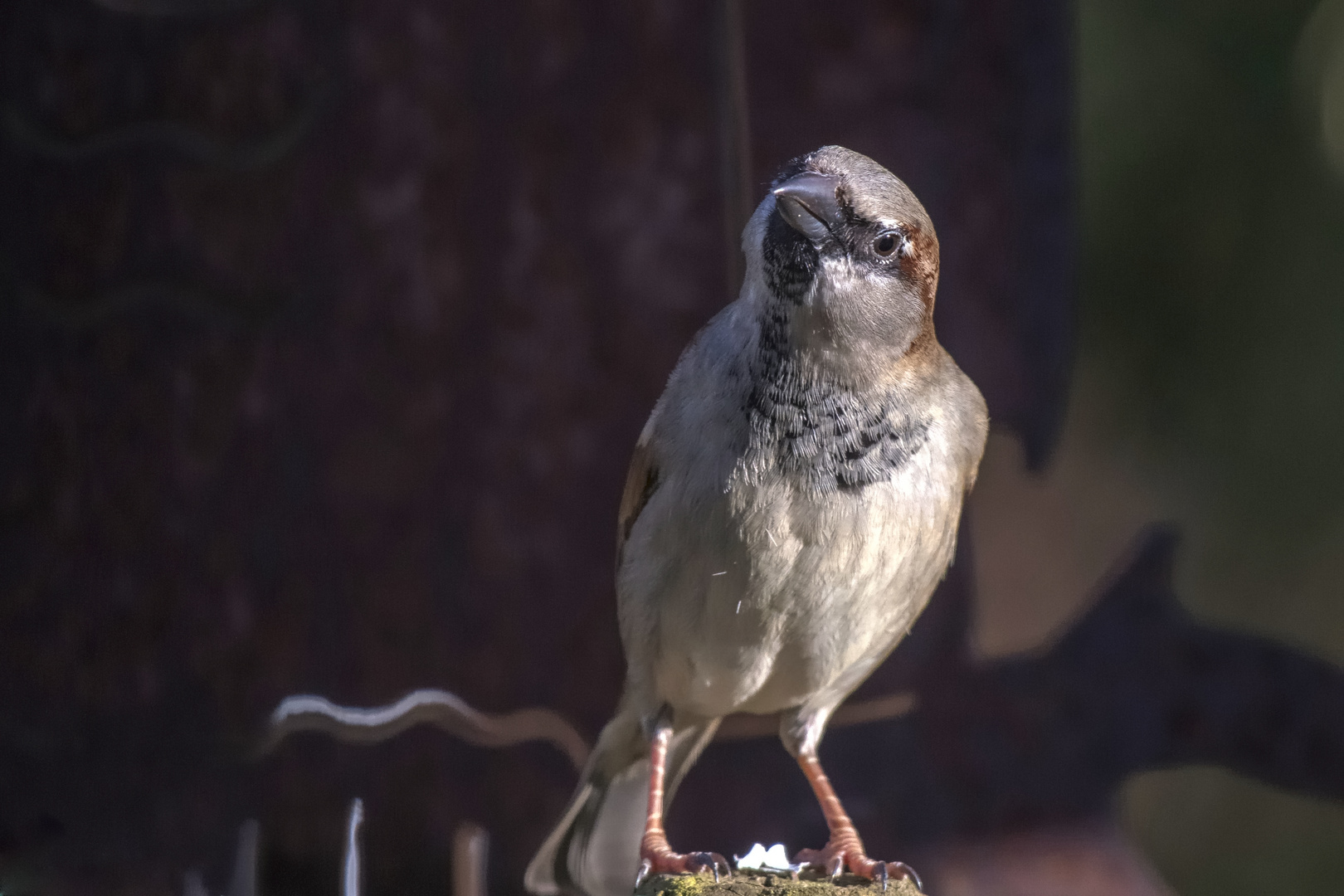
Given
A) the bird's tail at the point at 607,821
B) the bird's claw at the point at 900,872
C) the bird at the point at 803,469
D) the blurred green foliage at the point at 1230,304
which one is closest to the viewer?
the bird at the point at 803,469

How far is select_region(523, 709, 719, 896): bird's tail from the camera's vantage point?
2750 millimetres

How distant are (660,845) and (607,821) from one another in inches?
20.1

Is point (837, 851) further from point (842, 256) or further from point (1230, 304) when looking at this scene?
point (1230, 304)

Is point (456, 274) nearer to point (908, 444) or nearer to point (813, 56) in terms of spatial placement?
point (813, 56)

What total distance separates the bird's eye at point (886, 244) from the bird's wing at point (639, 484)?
609 mm

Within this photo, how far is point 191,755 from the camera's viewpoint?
3236 millimetres

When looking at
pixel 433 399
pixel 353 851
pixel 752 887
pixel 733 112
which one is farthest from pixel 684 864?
pixel 733 112

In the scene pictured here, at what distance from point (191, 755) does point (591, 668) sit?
1148 millimetres

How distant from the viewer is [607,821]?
2.80 meters

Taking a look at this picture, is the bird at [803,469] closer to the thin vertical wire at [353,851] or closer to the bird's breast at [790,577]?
the bird's breast at [790,577]

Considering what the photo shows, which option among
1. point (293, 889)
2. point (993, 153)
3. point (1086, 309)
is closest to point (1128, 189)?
point (1086, 309)

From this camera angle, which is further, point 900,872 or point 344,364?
point 344,364

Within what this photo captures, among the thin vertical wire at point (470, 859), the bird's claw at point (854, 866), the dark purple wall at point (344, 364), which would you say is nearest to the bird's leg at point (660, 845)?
the bird's claw at point (854, 866)

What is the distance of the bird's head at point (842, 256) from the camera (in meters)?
2.00
